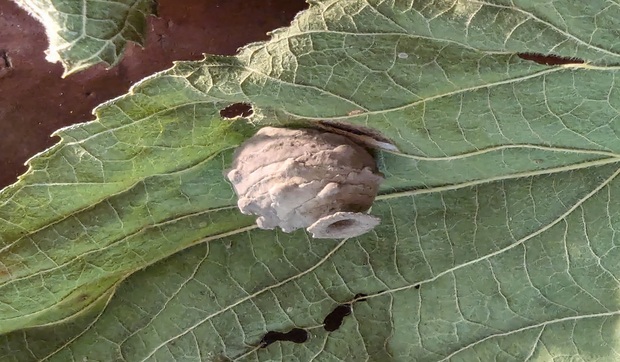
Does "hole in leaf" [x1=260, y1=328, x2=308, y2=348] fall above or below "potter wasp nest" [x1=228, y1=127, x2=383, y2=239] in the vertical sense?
below

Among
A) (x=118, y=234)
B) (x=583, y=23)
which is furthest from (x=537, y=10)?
(x=118, y=234)

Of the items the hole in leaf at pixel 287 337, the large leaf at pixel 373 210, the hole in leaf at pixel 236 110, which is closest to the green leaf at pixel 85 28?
the large leaf at pixel 373 210

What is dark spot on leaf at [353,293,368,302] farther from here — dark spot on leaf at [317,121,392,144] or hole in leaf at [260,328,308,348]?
dark spot on leaf at [317,121,392,144]

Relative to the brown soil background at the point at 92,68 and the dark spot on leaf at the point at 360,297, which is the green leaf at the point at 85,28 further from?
the dark spot on leaf at the point at 360,297

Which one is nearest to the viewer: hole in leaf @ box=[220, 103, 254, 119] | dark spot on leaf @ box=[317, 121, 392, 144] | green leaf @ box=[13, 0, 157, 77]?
green leaf @ box=[13, 0, 157, 77]

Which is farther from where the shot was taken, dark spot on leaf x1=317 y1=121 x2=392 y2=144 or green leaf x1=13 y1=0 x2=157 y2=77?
dark spot on leaf x1=317 y1=121 x2=392 y2=144

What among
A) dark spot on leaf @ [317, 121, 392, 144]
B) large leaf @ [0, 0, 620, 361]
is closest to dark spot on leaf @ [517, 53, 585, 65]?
large leaf @ [0, 0, 620, 361]
